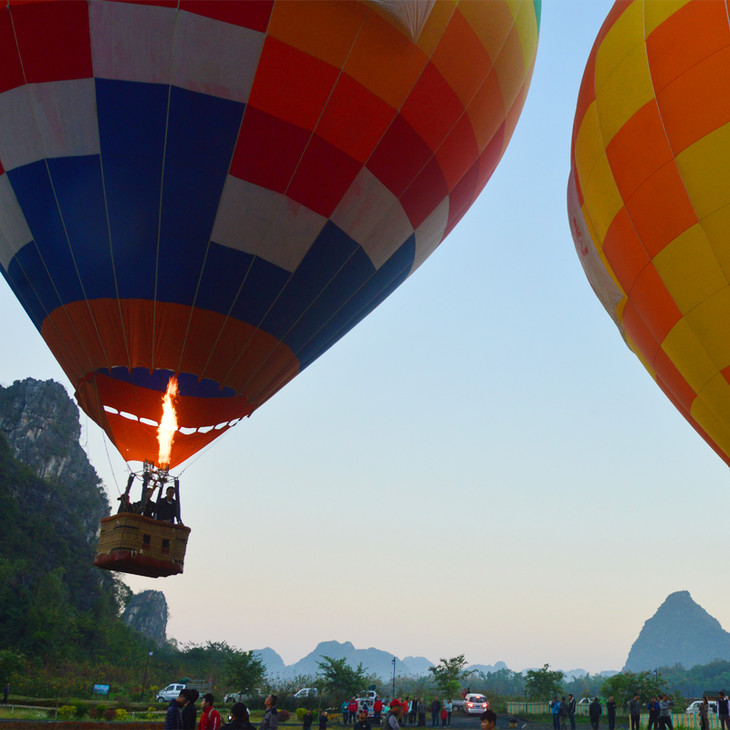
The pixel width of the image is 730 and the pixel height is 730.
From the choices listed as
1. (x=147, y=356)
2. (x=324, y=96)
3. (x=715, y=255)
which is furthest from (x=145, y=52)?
(x=715, y=255)

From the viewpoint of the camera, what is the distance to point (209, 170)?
812 centimetres

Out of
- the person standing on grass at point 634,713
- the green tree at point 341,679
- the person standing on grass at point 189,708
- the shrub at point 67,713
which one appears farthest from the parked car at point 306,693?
the person standing on grass at point 189,708

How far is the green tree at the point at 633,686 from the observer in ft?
80.2

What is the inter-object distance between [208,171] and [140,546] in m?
4.28

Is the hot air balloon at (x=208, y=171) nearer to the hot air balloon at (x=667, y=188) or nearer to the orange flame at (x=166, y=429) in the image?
the orange flame at (x=166, y=429)

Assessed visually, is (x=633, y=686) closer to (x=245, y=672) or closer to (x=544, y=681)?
(x=544, y=681)

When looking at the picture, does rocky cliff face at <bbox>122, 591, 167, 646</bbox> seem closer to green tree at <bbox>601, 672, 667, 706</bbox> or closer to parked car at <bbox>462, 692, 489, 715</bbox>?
parked car at <bbox>462, 692, 489, 715</bbox>

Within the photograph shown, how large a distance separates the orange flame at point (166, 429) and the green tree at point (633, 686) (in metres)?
21.1

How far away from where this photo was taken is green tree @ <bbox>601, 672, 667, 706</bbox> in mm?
24453

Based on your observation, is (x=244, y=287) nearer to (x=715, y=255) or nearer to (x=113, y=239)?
(x=113, y=239)

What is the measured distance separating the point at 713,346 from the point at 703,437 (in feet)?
5.17

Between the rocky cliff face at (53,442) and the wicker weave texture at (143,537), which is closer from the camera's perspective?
the wicker weave texture at (143,537)

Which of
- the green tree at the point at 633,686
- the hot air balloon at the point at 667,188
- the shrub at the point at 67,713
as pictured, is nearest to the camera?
the hot air balloon at the point at 667,188

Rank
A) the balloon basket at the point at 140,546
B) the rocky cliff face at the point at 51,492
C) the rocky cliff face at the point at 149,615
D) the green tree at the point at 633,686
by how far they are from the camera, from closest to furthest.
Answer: the balloon basket at the point at 140,546, the green tree at the point at 633,686, the rocky cliff face at the point at 51,492, the rocky cliff face at the point at 149,615
